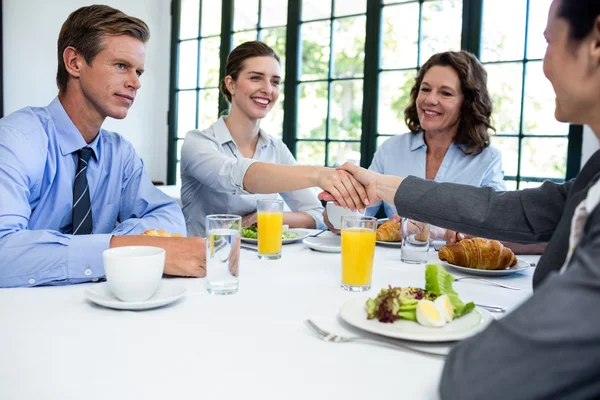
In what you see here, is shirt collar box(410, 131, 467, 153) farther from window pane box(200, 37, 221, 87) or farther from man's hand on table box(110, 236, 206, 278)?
window pane box(200, 37, 221, 87)

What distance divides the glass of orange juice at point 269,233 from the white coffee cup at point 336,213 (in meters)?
0.30

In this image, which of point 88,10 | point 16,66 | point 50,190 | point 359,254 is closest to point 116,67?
point 88,10

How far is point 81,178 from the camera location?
1.63m

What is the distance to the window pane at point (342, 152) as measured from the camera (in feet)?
13.1

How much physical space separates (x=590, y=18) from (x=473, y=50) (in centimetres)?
286

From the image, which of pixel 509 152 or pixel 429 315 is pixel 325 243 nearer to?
pixel 429 315

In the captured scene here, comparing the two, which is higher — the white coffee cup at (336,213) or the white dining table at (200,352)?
the white coffee cup at (336,213)

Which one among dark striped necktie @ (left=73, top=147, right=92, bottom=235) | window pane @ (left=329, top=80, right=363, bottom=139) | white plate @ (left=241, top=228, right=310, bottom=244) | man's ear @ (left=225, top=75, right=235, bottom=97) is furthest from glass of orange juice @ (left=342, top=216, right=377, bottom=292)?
window pane @ (left=329, top=80, right=363, bottom=139)

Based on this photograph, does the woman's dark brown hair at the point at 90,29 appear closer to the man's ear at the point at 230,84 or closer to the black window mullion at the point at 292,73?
the man's ear at the point at 230,84

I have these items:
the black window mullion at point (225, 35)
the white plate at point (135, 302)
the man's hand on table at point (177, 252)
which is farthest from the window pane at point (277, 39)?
the white plate at point (135, 302)

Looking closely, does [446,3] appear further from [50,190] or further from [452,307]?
[452,307]

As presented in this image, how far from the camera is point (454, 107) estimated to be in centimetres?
256

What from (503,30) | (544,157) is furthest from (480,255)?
(503,30)

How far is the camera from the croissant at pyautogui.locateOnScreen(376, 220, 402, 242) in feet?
5.86
